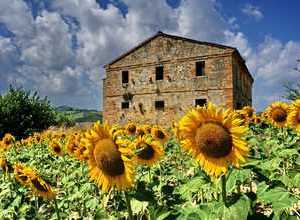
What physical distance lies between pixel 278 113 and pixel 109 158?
377cm

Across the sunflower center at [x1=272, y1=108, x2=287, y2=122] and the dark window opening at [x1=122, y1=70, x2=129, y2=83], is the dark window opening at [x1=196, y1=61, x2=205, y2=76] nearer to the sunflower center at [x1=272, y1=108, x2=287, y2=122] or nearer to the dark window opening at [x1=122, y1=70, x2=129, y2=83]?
the dark window opening at [x1=122, y1=70, x2=129, y2=83]

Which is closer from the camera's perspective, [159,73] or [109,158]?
[109,158]

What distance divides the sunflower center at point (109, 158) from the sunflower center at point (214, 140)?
0.56 meters

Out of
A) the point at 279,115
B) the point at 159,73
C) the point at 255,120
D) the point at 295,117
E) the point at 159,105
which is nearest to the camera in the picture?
the point at 295,117

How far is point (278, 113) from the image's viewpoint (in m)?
5.93

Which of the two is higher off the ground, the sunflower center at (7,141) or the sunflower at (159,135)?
the sunflower at (159,135)

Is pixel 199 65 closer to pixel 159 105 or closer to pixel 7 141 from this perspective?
pixel 159 105

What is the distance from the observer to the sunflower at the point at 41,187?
3.60 meters

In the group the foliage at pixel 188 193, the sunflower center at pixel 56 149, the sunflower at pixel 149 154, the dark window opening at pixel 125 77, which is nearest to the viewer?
the foliage at pixel 188 193

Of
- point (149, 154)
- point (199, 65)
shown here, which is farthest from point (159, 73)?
point (149, 154)

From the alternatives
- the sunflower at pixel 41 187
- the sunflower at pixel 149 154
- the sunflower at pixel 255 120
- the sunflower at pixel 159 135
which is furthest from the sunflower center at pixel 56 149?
the sunflower at pixel 41 187

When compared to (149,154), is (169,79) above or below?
above

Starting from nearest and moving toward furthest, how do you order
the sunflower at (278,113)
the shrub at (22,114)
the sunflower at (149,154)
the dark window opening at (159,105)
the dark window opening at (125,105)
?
the sunflower at (149,154) < the sunflower at (278,113) < the shrub at (22,114) < the dark window opening at (159,105) < the dark window opening at (125,105)

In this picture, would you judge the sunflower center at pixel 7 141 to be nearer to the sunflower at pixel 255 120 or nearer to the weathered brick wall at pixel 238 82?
the sunflower at pixel 255 120
